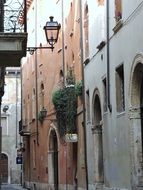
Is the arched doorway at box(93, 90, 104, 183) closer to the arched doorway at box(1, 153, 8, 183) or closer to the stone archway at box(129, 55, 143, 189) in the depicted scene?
the stone archway at box(129, 55, 143, 189)

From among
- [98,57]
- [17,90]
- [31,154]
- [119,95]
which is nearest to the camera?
[119,95]

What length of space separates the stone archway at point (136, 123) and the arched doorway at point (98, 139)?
5640 millimetres

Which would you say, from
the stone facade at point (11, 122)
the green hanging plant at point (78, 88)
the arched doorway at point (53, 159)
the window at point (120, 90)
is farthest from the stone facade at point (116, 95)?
the stone facade at point (11, 122)

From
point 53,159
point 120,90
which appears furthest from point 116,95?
point 53,159

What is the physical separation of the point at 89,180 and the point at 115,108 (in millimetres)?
5696

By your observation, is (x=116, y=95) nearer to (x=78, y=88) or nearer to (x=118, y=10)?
(x=118, y=10)

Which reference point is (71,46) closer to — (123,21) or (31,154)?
(123,21)

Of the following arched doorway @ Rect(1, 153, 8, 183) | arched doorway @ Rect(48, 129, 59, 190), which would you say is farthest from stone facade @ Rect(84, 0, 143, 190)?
arched doorway @ Rect(1, 153, 8, 183)

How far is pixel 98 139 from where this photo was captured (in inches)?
912

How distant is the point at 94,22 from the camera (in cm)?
2275

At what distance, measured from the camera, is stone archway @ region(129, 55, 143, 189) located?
55.3ft

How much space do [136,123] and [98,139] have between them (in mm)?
6120

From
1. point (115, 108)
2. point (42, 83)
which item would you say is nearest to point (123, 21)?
point (115, 108)

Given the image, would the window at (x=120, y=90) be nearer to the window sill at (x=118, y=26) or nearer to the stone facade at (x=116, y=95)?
the stone facade at (x=116, y=95)
